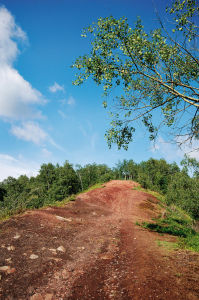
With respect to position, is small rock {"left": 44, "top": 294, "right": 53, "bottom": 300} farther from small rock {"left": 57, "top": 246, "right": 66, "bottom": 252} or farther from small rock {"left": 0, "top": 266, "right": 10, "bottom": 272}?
small rock {"left": 57, "top": 246, "right": 66, "bottom": 252}

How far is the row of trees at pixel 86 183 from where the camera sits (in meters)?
15.6

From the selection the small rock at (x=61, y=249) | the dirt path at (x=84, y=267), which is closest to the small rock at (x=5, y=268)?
the dirt path at (x=84, y=267)

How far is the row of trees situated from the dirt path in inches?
141

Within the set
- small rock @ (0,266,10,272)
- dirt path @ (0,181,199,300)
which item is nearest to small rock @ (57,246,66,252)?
dirt path @ (0,181,199,300)

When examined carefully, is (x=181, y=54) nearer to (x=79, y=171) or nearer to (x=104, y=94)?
(x=104, y=94)

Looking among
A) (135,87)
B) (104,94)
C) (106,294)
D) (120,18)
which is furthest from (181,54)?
(106,294)

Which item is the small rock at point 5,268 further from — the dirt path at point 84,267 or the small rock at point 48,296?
the small rock at point 48,296

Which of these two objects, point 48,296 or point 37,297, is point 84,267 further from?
point 37,297

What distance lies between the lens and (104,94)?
6895 millimetres

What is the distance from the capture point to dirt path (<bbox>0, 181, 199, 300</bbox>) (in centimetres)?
359

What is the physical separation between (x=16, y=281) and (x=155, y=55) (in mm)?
8507

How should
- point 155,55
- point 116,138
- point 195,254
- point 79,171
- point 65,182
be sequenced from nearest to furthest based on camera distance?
point 195,254, point 155,55, point 116,138, point 65,182, point 79,171

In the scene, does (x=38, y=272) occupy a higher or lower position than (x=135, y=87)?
lower

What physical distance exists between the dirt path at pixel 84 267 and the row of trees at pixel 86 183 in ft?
11.8
